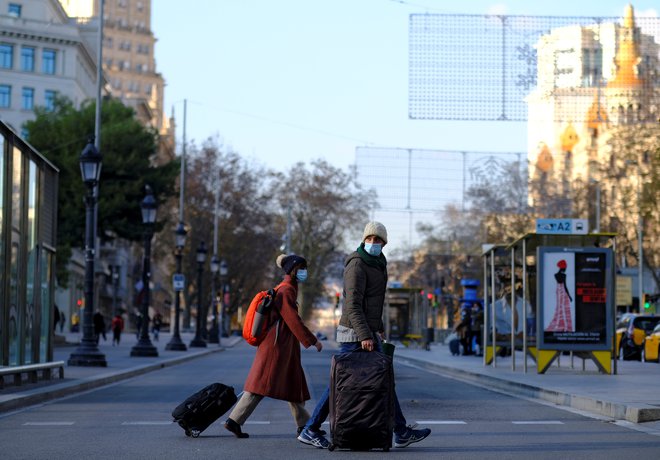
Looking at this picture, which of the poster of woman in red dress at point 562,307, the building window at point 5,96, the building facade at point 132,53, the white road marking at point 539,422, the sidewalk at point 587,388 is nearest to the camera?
the white road marking at point 539,422

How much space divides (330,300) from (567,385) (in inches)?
3376

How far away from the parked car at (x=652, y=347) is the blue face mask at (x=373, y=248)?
101 ft

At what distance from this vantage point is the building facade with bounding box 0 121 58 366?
65.0 feet

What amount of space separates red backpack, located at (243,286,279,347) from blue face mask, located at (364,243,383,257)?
1.29 metres

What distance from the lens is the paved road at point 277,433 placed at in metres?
12.1

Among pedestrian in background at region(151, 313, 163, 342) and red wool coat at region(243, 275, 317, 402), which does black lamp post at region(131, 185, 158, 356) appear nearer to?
red wool coat at region(243, 275, 317, 402)

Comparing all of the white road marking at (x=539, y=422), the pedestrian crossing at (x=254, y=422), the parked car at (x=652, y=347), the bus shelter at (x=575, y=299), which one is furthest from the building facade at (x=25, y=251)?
the parked car at (x=652, y=347)

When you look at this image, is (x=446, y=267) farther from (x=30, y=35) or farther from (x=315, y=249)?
(x=30, y=35)

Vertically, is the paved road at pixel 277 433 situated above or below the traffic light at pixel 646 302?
below

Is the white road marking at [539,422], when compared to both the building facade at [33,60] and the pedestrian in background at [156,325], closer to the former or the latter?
the pedestrian in background at [156,325]

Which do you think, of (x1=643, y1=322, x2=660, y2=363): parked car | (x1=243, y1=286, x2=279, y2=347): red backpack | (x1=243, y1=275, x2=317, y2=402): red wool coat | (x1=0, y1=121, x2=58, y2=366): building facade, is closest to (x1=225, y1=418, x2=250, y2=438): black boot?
(x1=243, y1=275, x2=317, y2=402): red wool coat

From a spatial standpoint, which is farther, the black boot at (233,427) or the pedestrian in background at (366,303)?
the black boot at (233,427)

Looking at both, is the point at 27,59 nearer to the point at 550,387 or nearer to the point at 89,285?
the point at 89,285

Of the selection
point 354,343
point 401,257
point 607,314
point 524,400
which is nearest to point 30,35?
point 401,257
